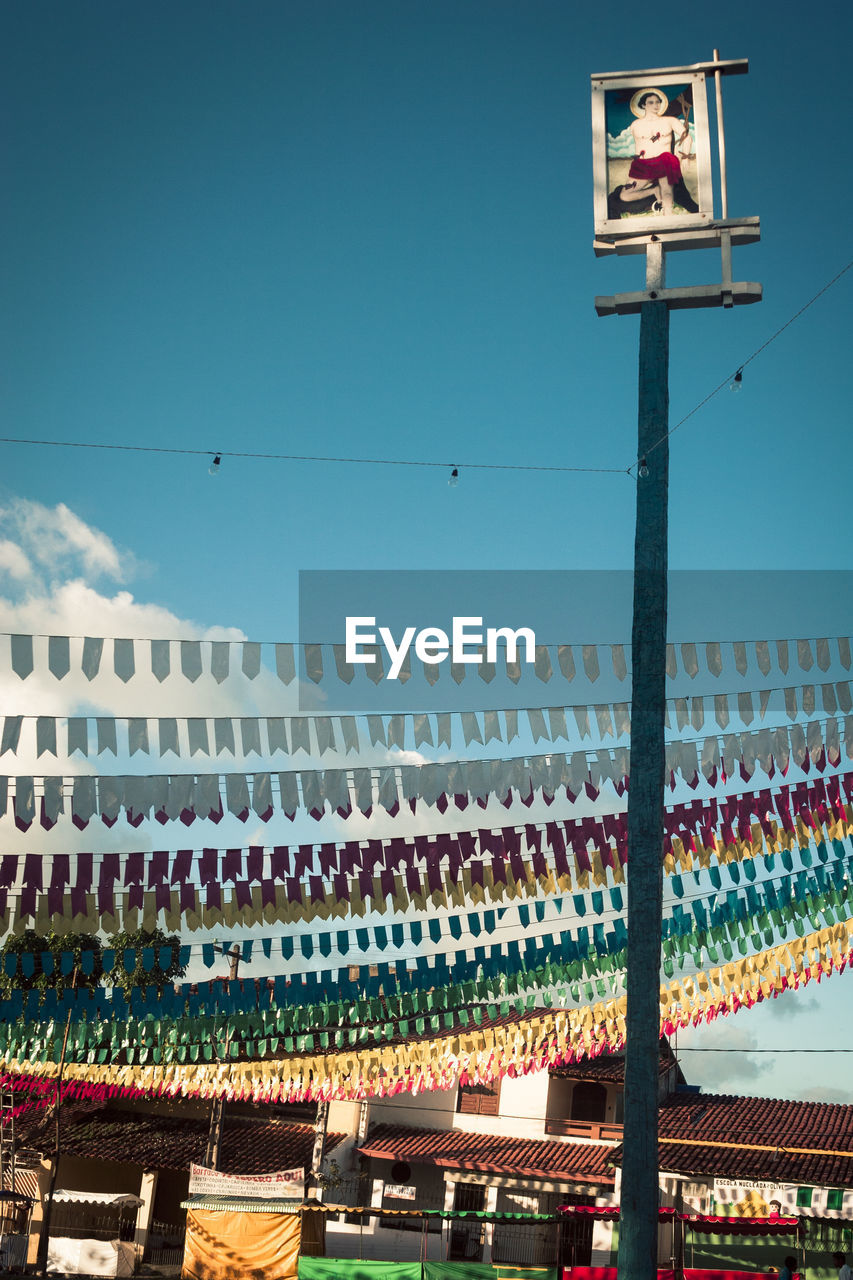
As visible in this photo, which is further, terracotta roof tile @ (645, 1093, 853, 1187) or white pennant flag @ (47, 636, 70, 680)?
terracotta roof tile @ (645, 1093, 853, 1187)

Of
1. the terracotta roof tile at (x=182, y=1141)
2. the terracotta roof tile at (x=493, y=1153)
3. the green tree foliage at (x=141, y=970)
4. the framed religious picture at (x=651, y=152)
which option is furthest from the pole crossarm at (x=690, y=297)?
the terracotta roof tile at (x=182, y=1141)

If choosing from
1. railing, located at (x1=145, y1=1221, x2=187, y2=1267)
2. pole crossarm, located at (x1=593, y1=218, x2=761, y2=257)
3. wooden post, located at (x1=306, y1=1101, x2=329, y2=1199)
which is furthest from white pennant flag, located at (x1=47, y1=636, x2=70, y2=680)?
railing, located at (x1=145, y1=1221, x2=187, y2=1267)

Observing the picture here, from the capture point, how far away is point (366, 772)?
8602 millimetres

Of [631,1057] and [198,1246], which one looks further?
[198,1246]

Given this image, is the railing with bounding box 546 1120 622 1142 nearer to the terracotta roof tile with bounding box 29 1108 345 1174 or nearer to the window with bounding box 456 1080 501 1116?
the window with bounding box 456 1080 501 1116

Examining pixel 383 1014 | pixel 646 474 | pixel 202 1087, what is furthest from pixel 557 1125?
pixel 646 474

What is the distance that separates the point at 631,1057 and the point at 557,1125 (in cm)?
2099

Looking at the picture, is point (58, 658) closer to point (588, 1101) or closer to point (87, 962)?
point (87, 962)

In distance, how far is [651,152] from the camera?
27.2ft

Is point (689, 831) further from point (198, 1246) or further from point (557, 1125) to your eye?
point (557, 1125)

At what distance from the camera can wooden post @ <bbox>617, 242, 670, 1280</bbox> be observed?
20.0 ft

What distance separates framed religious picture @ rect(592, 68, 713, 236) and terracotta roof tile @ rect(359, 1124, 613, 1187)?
66.6 ft

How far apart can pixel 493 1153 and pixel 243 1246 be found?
24.9 feet

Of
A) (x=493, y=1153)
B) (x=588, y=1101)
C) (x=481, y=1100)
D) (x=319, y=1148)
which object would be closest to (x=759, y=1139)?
(x=588, y=1101)
